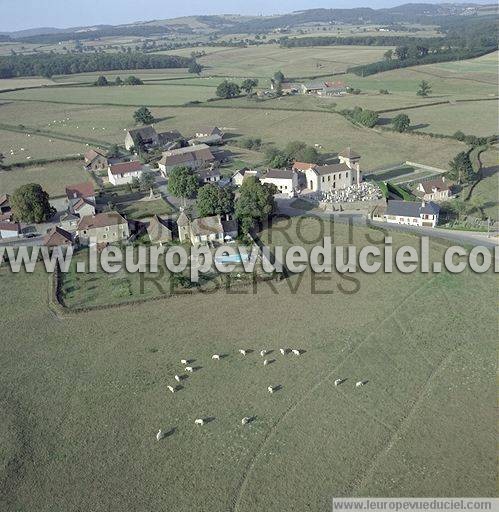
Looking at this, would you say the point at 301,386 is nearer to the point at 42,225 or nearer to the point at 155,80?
the point at 42,225

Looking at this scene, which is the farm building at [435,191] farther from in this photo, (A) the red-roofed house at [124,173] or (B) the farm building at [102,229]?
(A) the red-roofed house at [124,173]

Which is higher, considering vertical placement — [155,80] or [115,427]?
[155,80]

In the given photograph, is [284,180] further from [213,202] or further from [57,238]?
[57,238]

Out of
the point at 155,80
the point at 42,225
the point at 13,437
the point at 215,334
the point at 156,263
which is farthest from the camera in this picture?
the point at 155,80

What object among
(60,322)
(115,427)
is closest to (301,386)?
(115,427)

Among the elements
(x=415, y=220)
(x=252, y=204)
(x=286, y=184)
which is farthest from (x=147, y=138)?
(x=415, y=220)

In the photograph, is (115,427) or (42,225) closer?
(115,427)

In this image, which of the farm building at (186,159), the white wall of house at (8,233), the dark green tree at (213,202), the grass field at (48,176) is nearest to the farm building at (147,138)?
the grass field at (48,176)

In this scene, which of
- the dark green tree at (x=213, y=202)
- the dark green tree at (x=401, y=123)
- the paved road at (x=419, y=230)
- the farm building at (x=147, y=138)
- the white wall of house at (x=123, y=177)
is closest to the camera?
the paved road at (x=419, y=230)
